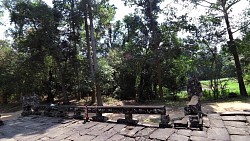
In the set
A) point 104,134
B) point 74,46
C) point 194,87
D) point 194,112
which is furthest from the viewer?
point 74,46

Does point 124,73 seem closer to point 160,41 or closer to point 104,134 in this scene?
point 160,41

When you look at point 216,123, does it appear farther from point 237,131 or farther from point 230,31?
point 230,31

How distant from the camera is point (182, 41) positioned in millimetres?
16844

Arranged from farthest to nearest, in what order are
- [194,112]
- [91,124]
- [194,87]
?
[91,124]
[194,87]
[194,112]

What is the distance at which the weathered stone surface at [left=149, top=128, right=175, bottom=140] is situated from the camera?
16.5 ft

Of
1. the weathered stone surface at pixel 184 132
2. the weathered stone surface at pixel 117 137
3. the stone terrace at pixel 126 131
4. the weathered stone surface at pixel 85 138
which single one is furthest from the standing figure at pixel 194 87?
the weathered stone surface at pixel 85 138

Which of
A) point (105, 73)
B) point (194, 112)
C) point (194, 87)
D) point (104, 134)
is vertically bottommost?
point (104, 134)

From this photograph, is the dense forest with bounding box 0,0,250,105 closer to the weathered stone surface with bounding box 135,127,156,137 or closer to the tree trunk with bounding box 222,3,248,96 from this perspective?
the tree trunk with bounding box 222,3,248,96

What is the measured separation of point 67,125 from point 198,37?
511 inches

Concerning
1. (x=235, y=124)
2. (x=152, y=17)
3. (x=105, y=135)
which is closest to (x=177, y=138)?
(x=235, y=124)

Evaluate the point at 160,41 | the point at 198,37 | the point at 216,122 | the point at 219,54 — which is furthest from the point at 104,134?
the point at 219,54

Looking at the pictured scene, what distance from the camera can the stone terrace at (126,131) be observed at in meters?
4.87

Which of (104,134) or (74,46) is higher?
(74,46)

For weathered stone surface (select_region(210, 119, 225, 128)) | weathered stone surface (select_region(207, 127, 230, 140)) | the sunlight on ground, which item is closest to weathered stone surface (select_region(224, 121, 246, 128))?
weathered stone surface (select_region(210, 119, 225, 128))
